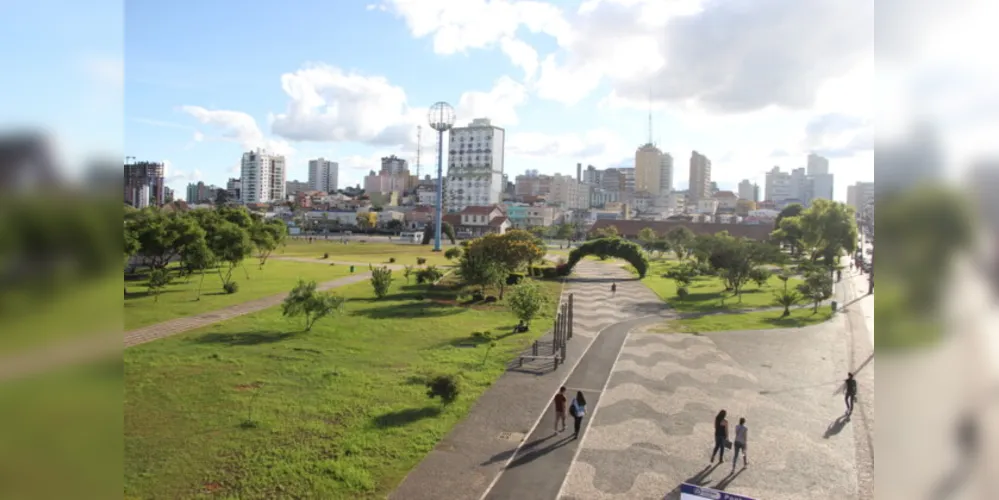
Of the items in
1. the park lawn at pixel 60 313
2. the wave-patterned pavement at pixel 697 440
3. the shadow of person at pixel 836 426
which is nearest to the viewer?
the park lawn at pixel 60 313

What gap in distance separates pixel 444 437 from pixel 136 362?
9.16 meters

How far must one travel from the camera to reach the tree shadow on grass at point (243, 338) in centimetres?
1847

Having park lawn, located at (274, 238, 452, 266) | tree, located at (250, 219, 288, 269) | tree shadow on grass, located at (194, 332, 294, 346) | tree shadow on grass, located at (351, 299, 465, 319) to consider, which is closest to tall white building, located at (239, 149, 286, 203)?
park lawn, located at (274, 238, 452, 266)

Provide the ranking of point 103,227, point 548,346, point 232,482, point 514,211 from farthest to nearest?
point 514,211
point 548,346
point 232,482
point 103,227

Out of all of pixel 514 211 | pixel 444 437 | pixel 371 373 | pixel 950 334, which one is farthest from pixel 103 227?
pixel 514 211

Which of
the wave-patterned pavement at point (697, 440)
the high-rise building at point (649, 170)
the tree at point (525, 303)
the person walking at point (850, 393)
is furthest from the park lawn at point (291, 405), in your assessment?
the high-rise building at point (649, 170)

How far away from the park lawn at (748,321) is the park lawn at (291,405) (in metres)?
A: 6.59

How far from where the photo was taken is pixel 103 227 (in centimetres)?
253

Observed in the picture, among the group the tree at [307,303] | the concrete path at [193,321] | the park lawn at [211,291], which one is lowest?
the concrete path at [193,321]

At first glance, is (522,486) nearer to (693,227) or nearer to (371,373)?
(371,373)

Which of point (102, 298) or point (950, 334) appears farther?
point (102, 298)

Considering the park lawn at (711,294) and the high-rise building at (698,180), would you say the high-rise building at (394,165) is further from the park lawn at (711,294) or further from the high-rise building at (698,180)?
the park lawn at (711,294)

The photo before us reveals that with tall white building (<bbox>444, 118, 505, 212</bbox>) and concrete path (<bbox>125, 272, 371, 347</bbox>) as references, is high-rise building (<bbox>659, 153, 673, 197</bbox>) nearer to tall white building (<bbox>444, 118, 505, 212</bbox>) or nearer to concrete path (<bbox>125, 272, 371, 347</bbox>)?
tall white building (<bbox>444, 118, 505, 212</bbox>)

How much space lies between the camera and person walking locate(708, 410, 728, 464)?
10455 millimetres
